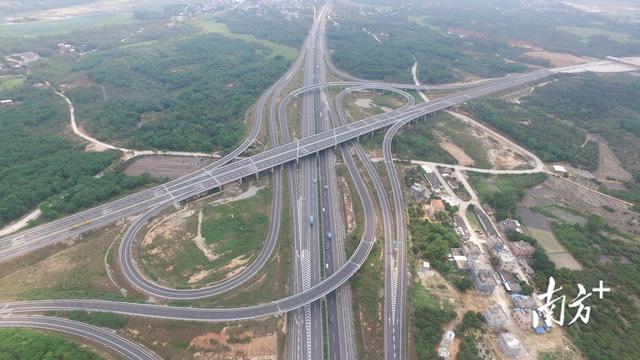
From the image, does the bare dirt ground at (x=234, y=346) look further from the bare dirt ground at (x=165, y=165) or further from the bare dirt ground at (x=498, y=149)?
the bare dirt ground at (x=498, y=149)

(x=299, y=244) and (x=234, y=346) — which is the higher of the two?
(x=299, y=244)

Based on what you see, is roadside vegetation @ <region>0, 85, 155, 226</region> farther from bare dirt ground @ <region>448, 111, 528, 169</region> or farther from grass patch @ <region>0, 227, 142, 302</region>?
bare dirt ground @ <region>448, 111, 528, 169</region>

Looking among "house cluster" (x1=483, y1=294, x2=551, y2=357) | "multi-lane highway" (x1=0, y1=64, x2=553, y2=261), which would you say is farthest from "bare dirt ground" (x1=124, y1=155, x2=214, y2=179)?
"house cluster" (x1=483, y1=294, x2=551, y2=357)

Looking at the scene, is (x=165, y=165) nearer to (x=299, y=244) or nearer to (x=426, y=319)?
(x=299, y=244)

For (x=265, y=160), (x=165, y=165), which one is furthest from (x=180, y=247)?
(x=265, y=160)

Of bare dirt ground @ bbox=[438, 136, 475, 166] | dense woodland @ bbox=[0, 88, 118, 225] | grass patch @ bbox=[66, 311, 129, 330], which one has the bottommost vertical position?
grass patch @ bbox=[66, 311, 129, 330]

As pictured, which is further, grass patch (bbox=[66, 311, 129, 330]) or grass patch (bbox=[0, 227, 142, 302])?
grass patch (bbox=[0, 227, 142, 302])
